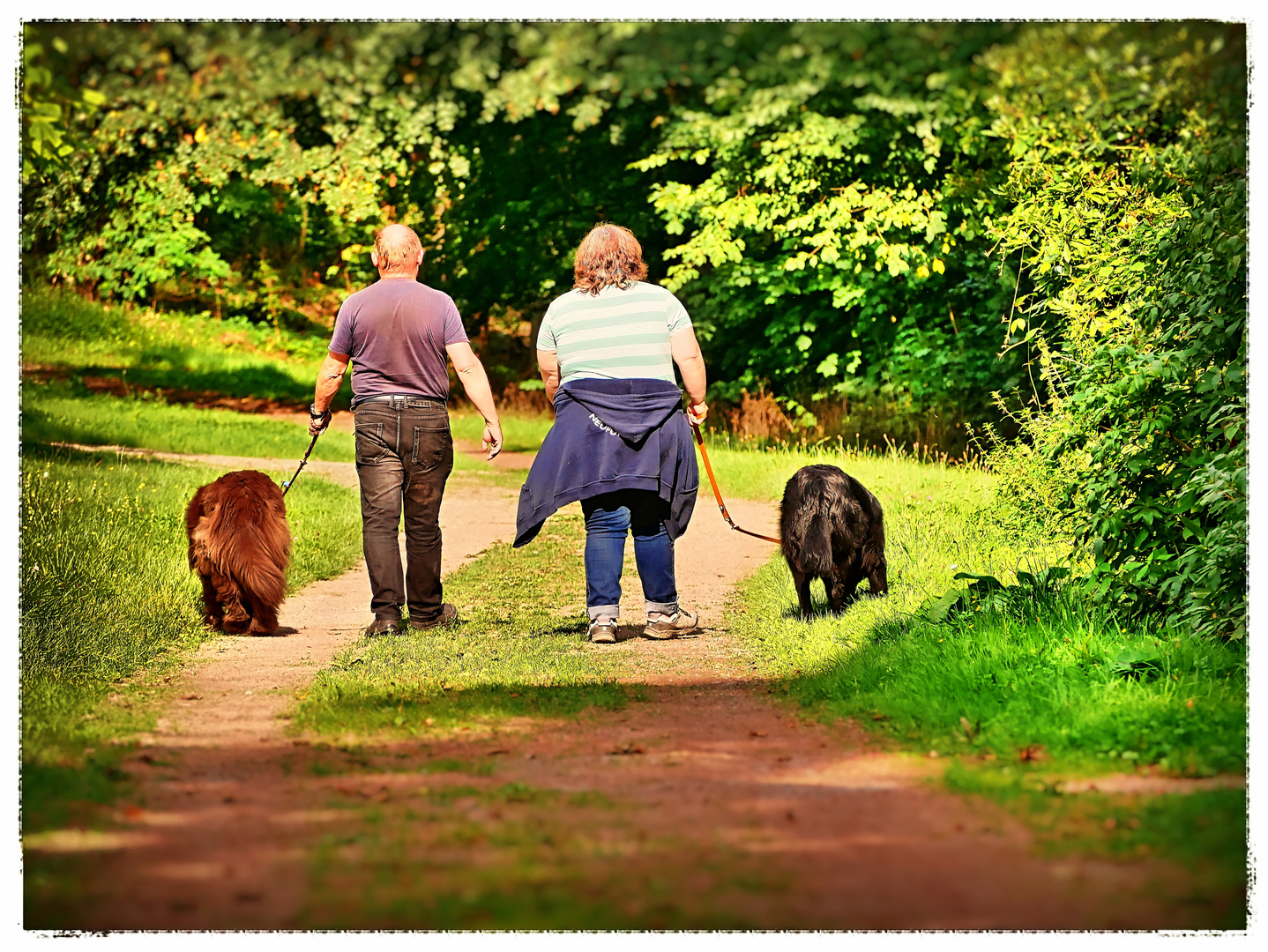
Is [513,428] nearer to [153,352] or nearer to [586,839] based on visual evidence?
[153,352]

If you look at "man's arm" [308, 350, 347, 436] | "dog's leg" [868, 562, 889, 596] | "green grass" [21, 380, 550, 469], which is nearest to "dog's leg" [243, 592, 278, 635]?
"man's arm" [308, 350, 347, 436]

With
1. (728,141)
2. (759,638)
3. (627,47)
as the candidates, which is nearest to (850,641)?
(759,638)

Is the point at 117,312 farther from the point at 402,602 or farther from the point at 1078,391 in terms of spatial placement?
the point at 1078,391

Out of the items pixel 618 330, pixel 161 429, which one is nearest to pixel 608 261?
pixel 618 330

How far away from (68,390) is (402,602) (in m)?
17.3

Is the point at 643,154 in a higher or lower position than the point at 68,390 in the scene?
higher

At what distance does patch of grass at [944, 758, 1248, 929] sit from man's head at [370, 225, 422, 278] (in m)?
4.19

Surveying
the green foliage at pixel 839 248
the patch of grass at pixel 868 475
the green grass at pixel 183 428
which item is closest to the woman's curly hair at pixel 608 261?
the green foliage at pixel 839 248

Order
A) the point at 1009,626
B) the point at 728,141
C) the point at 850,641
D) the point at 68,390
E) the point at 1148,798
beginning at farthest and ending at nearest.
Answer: the point at 68,390 → the point at 728,141 → the point at 850,641 → the point at 1009,626 → the point at 1148,798

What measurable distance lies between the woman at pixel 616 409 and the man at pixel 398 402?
418mm

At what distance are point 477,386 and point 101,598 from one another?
2.62m

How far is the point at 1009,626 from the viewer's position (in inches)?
249

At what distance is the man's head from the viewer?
7.26m

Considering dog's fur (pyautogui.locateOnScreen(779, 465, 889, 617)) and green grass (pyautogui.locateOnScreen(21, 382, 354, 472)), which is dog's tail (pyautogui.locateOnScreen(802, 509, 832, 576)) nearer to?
dog's fur (pyautogui.locateOnScreen(779, 465, 889, 617))
